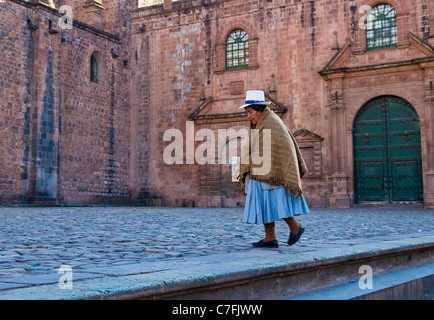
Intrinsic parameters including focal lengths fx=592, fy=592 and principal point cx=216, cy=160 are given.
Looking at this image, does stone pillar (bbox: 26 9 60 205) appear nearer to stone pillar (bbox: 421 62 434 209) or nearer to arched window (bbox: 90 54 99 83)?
arched window (bbox: 90 54 99 83)

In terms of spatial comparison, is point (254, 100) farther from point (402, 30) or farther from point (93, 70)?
point (93, 70)

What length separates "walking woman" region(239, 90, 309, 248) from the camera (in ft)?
19.3

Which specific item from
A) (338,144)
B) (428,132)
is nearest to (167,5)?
(338,144)

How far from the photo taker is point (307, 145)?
70.5ft

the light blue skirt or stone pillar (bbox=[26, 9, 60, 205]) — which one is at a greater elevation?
stone pillar (bbox=[26, 9, 60, 205])

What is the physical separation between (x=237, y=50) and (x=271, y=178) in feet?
58.2

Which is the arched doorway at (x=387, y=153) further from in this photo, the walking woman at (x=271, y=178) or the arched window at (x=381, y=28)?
the walking woman at (x=271, y=178)

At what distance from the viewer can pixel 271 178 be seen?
5902mm

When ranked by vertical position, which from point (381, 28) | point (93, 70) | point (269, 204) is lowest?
point (269, 204)
